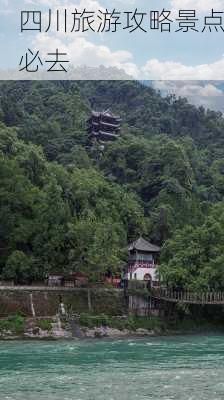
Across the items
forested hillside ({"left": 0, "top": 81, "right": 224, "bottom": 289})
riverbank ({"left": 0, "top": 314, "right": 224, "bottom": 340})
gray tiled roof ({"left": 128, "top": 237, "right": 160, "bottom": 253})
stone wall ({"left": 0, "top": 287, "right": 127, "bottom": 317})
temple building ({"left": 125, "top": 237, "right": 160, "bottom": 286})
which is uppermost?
forested hillside ({"left": 0, "top": 81, "right": 224, "bottom": 289})

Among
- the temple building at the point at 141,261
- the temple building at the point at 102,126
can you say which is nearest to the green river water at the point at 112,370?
the temple building at the point at 141,261

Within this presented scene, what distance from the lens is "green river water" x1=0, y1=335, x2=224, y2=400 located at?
46.5 ft

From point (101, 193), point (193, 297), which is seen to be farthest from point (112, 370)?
point (101, 193)

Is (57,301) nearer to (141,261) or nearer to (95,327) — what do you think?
(95,327)

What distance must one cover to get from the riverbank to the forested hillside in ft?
9.43

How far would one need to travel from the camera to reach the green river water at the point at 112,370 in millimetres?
14172

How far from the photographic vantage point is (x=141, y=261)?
41.5 meters

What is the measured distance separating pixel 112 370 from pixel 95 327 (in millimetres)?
13148

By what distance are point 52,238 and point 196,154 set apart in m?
36.6

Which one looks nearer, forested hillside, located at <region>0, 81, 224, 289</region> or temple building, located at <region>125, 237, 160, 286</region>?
forested hillside, located at <region>0, 81, 224, 289</region>

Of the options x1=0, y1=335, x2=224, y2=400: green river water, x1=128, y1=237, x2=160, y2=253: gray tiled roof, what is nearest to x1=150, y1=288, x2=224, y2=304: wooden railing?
x1=0, y1=335, x2=224, y2=400: green river water

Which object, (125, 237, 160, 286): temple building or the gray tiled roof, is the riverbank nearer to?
(125, 237, 160, 286): temple building

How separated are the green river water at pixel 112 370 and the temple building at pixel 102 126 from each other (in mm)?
41226

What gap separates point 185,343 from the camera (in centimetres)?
2747
